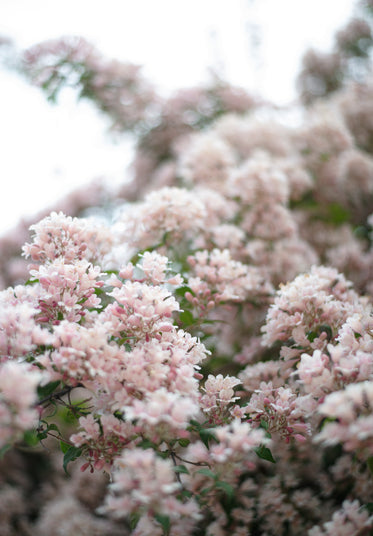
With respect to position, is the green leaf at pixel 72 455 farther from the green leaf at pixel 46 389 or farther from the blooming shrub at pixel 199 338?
the green leaf at pixel 46 389

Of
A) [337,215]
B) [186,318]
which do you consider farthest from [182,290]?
[337,215]

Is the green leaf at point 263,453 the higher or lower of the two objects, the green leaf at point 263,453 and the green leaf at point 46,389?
the lower

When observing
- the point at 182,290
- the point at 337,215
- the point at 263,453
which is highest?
the point at 337,215

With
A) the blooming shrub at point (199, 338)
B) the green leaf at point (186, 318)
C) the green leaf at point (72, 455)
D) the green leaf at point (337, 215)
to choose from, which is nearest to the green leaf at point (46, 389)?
the blooming shrub at point (199, 338)

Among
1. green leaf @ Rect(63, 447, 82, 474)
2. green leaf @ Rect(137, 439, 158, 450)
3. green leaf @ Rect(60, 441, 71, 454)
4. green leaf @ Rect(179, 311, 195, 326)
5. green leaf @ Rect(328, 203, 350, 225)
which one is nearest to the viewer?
green leaf @ Rect(137, 439, 158, 450)

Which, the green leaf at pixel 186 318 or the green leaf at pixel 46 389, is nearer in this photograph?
the green leaf at pixel 46 389

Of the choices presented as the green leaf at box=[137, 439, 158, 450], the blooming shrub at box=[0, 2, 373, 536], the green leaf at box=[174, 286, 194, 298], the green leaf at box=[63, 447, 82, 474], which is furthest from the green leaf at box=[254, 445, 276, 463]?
the green leaf at box=[174, 286, 194, 298]

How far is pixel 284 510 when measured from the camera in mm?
1653

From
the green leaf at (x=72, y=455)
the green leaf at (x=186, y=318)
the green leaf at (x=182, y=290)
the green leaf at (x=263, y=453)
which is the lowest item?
the green leaf at (x=263, y=453)

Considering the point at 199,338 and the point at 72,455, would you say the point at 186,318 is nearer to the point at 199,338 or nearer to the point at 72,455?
the point at 199,338

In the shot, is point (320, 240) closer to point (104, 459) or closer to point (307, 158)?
point (307, 158)

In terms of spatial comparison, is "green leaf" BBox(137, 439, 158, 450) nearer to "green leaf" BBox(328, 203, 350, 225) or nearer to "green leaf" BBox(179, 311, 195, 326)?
"green leaf" BBox(179, 311, 195, 326)

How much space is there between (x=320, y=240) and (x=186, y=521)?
1.82 meters

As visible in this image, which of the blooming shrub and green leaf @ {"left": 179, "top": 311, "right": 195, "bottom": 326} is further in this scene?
green leaf @ {"left": 179, "top": 311, "right": 195, "bottom": 326}
